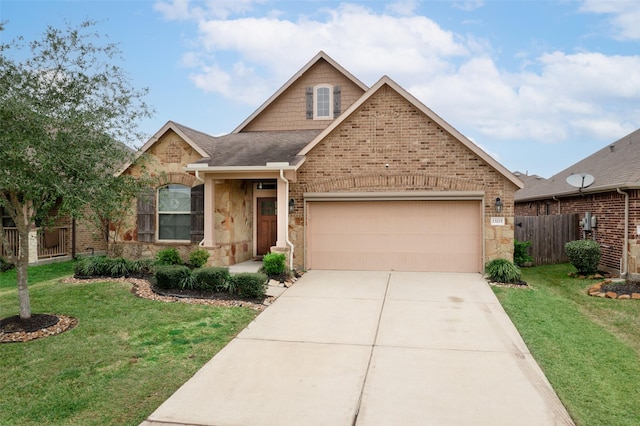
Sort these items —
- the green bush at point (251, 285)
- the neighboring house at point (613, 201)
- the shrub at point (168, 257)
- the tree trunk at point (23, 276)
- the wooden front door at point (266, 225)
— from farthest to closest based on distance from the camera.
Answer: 1. the wooden front door at point (266, 225)
2. the shrub at point (168, 257)
3. the neighboring house at point (613, 201)
4. the green bush at point (251, 285)
5. the tree trunk at point (23, 276)

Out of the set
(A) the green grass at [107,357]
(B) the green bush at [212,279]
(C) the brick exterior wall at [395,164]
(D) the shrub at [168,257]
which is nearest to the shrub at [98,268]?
(D) the shrub at [168,257]

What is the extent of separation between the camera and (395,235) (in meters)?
12.4

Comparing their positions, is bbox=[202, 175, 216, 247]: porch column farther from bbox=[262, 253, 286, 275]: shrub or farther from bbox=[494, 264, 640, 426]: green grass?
bbox=[494, 264, 640, 426]: green grass

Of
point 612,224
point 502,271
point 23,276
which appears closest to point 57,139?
point 23,276

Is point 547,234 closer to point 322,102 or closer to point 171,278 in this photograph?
point 322,102

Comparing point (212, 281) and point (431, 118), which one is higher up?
point (431, 118)

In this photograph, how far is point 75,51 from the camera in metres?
7.27

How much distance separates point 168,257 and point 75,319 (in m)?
4.61

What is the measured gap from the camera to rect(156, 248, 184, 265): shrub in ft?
39.5

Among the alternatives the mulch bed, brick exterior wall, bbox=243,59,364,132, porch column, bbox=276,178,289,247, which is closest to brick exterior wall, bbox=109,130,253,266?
porch column, bbox=276,178,289,247

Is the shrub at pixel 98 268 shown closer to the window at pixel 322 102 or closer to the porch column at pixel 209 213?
the porch column at pixel 209 213

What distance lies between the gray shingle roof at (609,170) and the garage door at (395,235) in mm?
4180

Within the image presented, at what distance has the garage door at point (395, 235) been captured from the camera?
39.6ft

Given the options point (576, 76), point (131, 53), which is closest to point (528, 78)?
point (576, 76)
